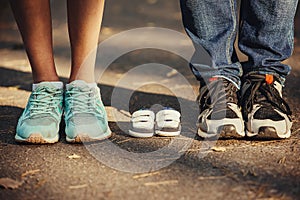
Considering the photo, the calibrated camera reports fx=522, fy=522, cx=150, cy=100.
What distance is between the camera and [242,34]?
5.92 feet

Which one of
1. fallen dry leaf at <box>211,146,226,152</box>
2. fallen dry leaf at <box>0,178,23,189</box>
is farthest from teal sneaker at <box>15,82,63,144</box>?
fallen dry leaf at <box>211,146,226,152</box>

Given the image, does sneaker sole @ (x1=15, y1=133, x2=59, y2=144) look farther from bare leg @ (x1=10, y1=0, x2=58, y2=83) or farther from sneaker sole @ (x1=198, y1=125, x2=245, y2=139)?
sneaker sole @ (x1=198, y1=125, x2=245, y2=139)

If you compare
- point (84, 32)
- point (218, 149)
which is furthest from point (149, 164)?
point (84, 32)

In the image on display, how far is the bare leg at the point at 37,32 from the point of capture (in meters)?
1.67

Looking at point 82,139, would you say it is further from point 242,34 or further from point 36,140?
point 242,34

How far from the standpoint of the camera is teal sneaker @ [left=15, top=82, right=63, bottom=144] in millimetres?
1627

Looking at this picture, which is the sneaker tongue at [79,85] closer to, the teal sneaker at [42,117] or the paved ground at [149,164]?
the teal sneaker at [42,117]

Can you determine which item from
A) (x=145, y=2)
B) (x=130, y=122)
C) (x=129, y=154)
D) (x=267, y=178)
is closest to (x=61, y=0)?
(x=145, y=2)

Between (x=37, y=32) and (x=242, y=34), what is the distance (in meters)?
0.69

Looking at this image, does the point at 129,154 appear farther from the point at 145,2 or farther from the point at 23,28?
the point at 145,2

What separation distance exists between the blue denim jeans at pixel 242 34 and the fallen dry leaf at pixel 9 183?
0.74 meters

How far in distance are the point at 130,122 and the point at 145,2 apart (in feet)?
9.49

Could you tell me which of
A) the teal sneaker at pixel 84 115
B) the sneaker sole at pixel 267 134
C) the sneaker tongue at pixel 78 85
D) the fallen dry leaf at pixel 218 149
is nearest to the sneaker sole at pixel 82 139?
the teal sneaker at pixel 84 115

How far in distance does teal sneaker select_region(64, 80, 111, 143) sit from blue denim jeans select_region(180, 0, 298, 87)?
1.24 feet
